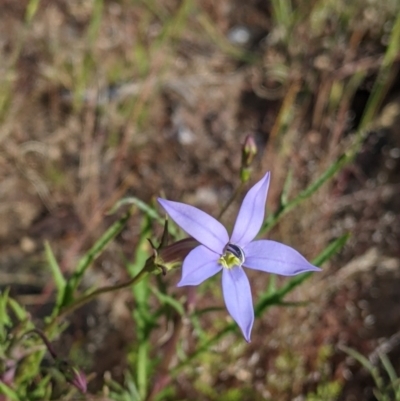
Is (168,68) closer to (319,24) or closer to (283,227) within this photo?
(319,24)

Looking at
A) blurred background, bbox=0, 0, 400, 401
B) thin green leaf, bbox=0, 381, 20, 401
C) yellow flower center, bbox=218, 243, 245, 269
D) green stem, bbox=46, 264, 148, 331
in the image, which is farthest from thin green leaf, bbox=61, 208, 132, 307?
blurred background, bbox=0, 0, 400, 401

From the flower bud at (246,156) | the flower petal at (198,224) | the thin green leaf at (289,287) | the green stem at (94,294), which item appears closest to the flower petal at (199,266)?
the flower petal at (198,224)

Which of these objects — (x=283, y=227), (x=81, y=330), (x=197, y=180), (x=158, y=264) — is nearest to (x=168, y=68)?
(x=197, y=180)

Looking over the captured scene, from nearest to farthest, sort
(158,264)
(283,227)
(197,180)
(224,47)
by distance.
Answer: (158,264) → (283,227) → (197,180) → (224,47)

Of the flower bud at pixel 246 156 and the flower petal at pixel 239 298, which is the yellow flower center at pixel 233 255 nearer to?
the flower petal at pixel 239 298

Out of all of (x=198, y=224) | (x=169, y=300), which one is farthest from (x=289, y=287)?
(x=198, y=224)

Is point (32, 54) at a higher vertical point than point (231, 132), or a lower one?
higher
